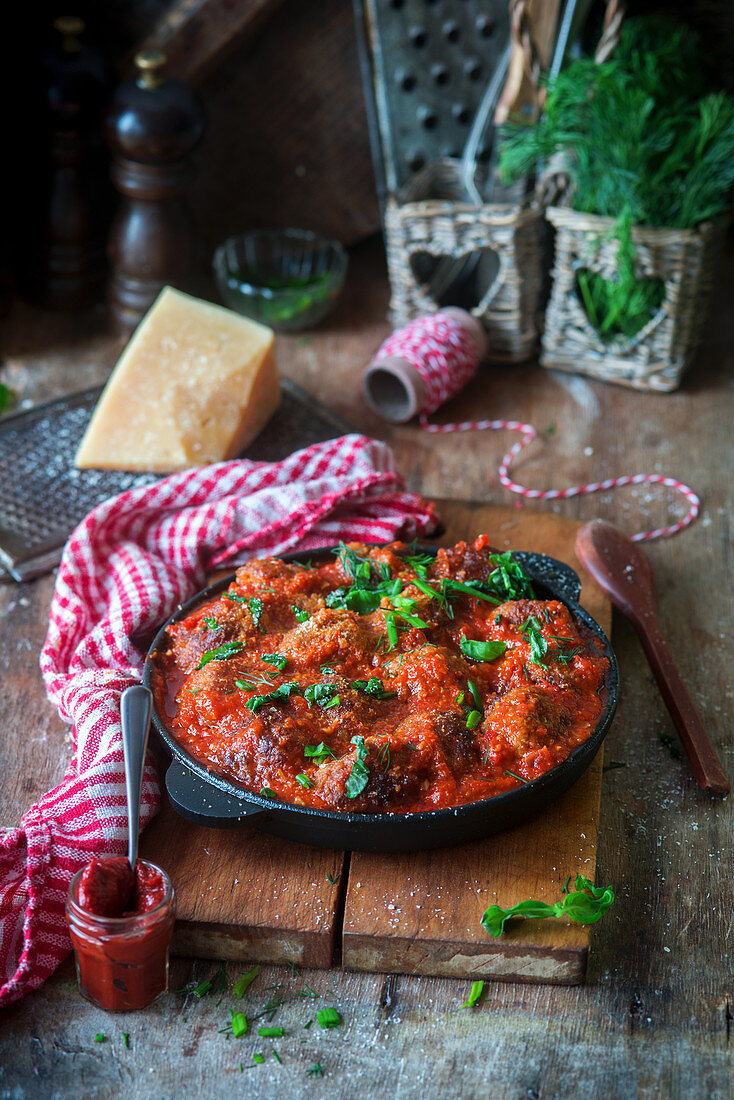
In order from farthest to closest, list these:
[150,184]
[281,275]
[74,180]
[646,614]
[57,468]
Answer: [281,275], [74,180], [150,184], [57,468], [646,614]

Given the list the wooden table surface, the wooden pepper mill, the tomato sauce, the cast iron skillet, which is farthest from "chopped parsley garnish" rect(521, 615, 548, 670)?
the wooden pepper mill

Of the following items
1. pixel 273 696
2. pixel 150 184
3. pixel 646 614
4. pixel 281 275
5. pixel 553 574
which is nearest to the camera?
pixel 273 696

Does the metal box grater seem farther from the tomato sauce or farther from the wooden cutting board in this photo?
the wooden cutting board

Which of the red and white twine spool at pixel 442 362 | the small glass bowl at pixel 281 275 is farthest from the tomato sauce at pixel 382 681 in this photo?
the small glass bowl at pixel 281 275

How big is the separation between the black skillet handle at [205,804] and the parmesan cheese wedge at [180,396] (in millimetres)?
1161

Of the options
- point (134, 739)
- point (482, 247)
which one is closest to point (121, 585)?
point (134, 739)

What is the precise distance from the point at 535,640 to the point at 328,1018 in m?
0.65

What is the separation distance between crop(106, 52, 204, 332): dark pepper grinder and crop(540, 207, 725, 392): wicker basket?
3.46ft

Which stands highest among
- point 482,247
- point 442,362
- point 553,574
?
point 482,247

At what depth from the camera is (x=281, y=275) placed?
3.38 m

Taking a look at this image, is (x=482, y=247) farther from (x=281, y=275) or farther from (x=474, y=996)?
(x=474, y=996)

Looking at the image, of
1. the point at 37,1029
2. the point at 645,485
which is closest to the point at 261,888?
the point at 37,1029

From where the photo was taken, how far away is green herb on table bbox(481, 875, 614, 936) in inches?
56.2

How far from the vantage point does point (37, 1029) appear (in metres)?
1.41
